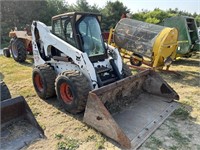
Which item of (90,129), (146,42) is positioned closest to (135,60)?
(146,42)

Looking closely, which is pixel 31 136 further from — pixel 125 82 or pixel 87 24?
pixel 87 24

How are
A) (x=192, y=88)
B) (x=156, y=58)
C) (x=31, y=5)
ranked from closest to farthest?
(x=192, y=88), (x=156, y=58), (x=31, y=5)

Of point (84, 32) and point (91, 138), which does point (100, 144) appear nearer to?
point (91, 138)

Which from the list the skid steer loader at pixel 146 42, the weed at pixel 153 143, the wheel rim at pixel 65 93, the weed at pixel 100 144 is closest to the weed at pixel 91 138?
the weed at pixel 100 144

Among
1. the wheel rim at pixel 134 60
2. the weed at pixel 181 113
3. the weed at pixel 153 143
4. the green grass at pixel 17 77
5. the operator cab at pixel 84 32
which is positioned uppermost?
the operator cab at pixel 84 32

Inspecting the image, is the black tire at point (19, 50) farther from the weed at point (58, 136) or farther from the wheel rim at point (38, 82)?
the weed at point (58, 136)

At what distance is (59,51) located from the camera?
5203mm

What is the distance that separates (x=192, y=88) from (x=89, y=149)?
13.4 ft

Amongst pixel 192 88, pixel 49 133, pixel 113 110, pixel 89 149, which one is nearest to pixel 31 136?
pixel 49 133

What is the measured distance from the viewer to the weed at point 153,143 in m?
3.44

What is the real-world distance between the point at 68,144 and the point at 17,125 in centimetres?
85

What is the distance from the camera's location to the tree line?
2148 centimetres

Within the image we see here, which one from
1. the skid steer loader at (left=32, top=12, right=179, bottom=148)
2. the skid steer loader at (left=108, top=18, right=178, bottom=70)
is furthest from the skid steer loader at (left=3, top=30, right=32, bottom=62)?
the skid steer loader at (left=32, top=12, right=179, bottom=148)

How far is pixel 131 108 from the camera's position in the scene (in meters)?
4.48
